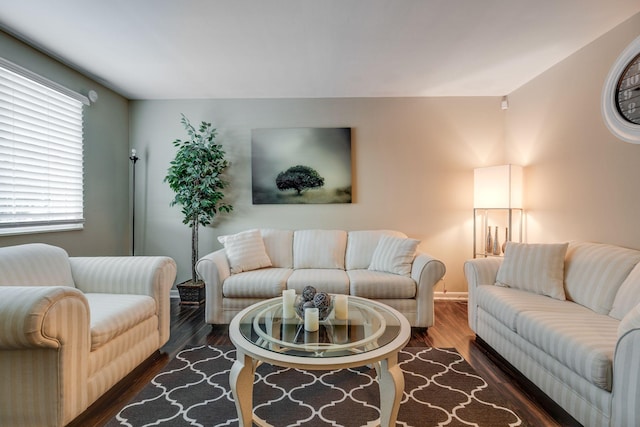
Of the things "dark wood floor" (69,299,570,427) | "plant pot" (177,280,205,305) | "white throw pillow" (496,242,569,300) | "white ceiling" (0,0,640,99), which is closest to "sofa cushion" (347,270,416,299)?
"dark wood floor" (69,299,570,427)

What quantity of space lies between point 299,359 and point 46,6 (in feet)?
8.84

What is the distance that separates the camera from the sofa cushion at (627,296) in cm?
181

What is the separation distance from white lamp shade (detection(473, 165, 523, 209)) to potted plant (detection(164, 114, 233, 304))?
2900 millimetres

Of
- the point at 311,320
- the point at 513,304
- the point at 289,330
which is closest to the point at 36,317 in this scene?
the point at 289,330

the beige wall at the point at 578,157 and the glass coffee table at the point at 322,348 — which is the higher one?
the beige wall at the point at 578,157

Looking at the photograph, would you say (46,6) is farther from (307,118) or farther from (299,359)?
(299,359)

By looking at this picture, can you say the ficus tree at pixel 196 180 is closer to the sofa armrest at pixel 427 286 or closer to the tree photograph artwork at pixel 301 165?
the tree photograph artwork at pixel 301 165

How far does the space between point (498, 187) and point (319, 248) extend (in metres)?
2.02

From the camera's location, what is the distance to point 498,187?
3.31 metres

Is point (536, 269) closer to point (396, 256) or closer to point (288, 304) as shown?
point (396, 256)

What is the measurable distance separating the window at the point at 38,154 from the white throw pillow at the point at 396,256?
2.99m

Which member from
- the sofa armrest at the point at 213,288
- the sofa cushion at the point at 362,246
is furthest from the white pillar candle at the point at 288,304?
the sofa cushion at the point at 362,246

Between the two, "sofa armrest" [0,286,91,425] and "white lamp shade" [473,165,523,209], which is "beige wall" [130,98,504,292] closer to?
"white lamp shade" [473,165,523,209]

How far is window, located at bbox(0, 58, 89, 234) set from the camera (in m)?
2.35
